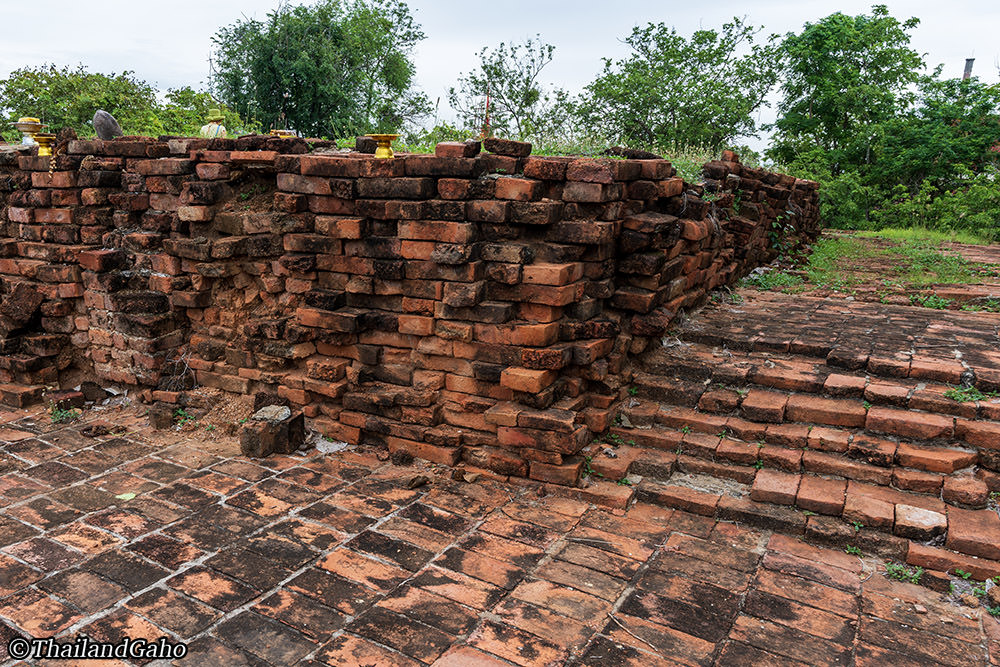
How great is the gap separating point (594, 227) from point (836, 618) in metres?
2.33

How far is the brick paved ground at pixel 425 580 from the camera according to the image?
8.82ft

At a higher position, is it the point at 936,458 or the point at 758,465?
the point at 936,458

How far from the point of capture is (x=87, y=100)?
12.5 metres

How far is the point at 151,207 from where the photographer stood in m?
5.32

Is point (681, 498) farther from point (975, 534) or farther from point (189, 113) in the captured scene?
point (189, 113)

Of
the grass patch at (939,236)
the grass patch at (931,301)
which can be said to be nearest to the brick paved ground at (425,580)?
the grass patch at (931,301)

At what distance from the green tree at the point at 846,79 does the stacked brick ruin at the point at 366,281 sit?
756 inches

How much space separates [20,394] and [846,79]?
2360cm

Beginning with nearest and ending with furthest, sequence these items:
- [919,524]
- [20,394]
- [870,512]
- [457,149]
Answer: [919,524] < [870,512] < [457,149] < [20,394]

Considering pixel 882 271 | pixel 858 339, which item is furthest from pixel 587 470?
pixel 882 271

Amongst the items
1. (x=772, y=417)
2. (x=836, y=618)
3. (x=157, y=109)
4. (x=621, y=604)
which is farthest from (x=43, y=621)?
(x=157, y=109)

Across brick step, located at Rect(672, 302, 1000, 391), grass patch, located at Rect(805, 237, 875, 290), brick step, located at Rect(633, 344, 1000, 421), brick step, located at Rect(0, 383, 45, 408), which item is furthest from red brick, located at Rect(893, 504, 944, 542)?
brick step, located at Rect(0, 383, 45, 408)

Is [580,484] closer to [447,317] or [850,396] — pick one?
[447,317]

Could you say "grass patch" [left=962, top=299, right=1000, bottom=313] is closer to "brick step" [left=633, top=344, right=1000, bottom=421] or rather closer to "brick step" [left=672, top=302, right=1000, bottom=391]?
"brick step" [left=672, top=302, right=1000, bottom=391]
